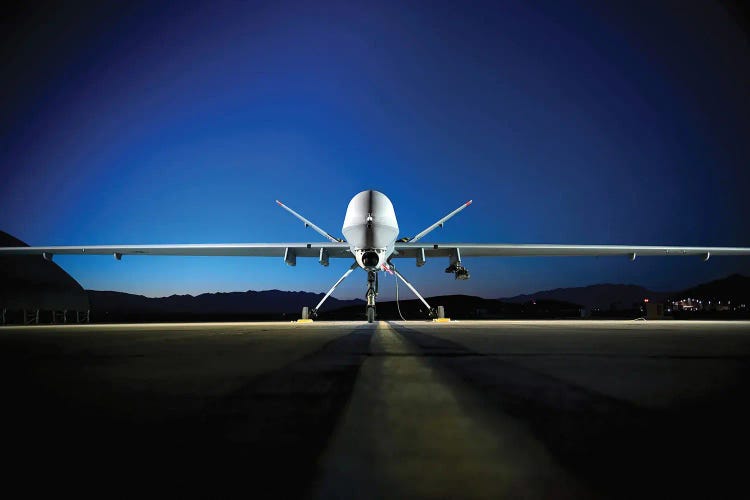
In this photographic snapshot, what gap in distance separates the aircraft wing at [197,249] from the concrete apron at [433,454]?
17.2 m

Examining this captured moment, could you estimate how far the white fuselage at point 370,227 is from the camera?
50.6 ft

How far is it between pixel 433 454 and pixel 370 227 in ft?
44.3

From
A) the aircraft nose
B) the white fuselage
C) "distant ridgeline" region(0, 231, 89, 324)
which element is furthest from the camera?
"distant ridgeline" region(0, 231, 89, 324)

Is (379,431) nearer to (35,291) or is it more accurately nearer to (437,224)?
(437,224)

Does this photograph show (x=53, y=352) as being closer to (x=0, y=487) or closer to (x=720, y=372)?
(x=0, y=487)

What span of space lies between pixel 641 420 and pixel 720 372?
2.59 m

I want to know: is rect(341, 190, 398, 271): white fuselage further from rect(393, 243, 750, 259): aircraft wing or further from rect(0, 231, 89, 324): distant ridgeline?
rect(0, 231, 89, 324): distant ridgeline

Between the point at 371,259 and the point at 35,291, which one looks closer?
the point at 371,259

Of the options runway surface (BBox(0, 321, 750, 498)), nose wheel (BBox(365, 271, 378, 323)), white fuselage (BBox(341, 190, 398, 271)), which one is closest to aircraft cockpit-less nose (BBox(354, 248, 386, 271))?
white fuselage (BBox(341, 190, 398, 271))

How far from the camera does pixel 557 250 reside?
22531 millimetres

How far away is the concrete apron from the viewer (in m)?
1.58

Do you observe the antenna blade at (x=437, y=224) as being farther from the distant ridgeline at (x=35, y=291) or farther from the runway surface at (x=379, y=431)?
the distant ridgeline at (x=35, y=291)

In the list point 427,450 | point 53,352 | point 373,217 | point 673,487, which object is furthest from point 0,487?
point 373,217

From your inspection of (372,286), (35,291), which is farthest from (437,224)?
(35,291)
